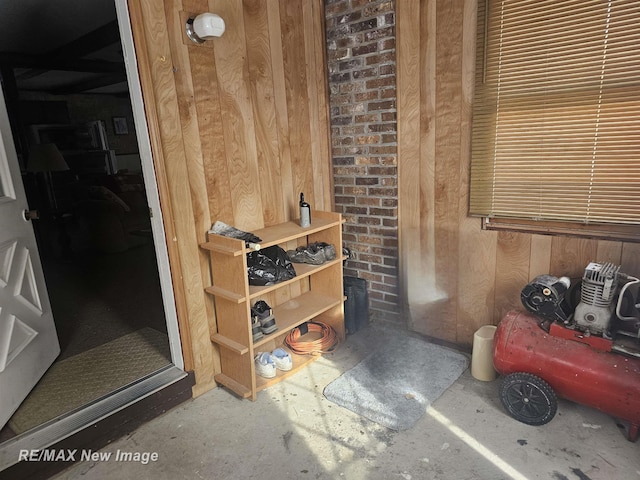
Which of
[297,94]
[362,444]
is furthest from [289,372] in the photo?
[297,94]

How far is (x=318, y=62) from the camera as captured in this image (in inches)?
112

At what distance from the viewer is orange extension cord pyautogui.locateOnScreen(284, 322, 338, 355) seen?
272 cm

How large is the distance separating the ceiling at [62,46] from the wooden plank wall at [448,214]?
2744mm

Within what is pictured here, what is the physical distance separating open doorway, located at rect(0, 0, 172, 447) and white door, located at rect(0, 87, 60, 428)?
0.42 feet

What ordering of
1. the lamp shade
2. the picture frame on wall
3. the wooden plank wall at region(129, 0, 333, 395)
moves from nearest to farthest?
the wooden plank wall at region(129, 0, 333, 395) < the lamp shade < the picture frame on wall

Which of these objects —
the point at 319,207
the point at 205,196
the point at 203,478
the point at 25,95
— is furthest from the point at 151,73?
the point at 25,95

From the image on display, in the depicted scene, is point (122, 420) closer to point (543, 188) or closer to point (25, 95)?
point (543, 188)

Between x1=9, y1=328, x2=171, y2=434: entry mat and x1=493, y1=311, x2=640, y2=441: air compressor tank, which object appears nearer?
x1=493, y1=311, x2=640, y2=441: air compressor tank

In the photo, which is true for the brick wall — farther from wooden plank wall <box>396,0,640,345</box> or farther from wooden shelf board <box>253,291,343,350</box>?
wooden shelf board <box>253,291,343,350</box>

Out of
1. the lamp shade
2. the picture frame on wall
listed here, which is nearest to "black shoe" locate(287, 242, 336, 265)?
the lamp shade

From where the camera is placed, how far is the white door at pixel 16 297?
2055 millimetres

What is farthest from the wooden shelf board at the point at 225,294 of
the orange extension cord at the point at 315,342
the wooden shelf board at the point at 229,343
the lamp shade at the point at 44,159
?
the lamp shade at the point at 44,159

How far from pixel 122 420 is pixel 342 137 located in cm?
219

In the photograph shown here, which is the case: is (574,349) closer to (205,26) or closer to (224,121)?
(224,121)
